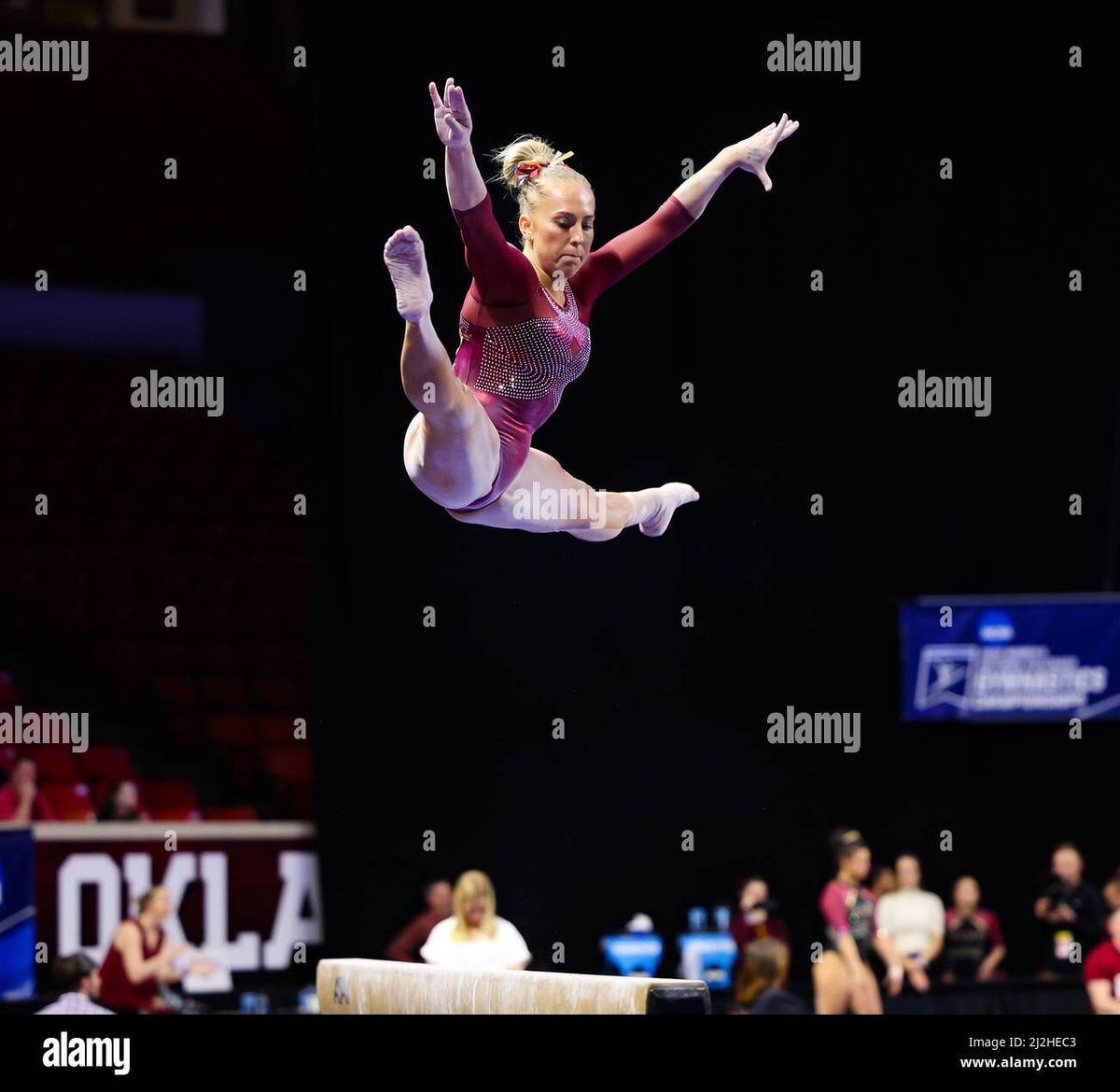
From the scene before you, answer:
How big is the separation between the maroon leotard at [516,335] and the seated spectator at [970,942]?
4804 mm

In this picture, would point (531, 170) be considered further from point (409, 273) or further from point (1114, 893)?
point (1114, 893)

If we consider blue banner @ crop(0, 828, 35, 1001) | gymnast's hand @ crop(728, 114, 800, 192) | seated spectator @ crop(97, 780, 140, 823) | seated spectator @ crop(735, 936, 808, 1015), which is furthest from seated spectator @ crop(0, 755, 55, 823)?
gymnast's hand @ crop(728, 114, 800, 192)

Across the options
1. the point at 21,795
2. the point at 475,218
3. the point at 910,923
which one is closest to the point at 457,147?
the point at 475,218

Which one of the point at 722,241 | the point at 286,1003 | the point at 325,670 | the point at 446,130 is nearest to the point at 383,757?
the point at 325,670

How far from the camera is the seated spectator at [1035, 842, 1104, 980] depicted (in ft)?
27.5

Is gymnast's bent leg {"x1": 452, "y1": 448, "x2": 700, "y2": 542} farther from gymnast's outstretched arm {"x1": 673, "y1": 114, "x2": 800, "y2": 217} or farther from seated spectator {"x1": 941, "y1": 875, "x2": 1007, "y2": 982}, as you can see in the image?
seated spectator {"x1": 941, "y1": 875, "x2": 1007, "y2": 982}

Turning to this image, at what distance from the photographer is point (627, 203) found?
296 inches

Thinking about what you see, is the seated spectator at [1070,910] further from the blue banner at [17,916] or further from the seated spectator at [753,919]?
the blue banner at [17,916]

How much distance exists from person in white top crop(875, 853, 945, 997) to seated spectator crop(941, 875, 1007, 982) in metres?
0.07

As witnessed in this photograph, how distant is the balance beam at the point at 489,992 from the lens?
3.95 metres

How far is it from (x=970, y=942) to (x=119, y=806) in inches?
159

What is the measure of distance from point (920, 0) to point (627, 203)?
2013 millimetres

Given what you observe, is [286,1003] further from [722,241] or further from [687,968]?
[722,241]

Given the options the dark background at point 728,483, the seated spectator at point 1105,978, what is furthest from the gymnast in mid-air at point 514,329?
the seated spectator at point 1105,978
